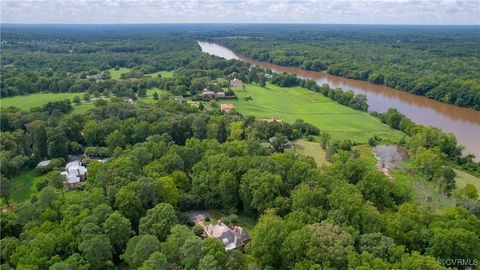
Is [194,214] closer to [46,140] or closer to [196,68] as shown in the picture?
[46,140]

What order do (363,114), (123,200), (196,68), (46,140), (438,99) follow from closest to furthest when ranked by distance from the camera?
1. (123,200)
2. (46,140)
3. (363,114)
4. (438,99)
5. (196,68)

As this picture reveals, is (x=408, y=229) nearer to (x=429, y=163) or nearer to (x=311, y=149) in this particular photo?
(x=429, y=163)

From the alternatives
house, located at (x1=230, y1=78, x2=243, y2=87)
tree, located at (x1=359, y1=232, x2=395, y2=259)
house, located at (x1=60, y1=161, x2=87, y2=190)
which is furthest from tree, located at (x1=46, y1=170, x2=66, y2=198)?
house, located at (x1=230, y1=78, x2=243, y2=87)

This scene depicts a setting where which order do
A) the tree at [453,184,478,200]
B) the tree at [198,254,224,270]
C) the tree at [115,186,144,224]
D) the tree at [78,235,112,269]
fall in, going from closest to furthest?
1. the tree at [198,254,224,270]
2. the tree at [78,235,112,269]
3. the tree at [115,186,144,224]
4. the tree at [453,184,478,200]

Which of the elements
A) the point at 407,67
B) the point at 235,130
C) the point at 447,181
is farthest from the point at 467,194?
the point at 407,67

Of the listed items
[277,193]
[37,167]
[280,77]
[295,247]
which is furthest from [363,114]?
[37,167]

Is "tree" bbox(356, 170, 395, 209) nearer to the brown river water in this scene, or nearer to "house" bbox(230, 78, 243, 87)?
the brown river water
